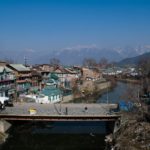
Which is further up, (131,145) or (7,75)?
(7,75)

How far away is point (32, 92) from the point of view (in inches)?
3182

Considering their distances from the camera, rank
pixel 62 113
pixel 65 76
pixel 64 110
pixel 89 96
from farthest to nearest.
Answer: pixel 65 76
pixel 89 96
pixel 64 110
pixel 62 113

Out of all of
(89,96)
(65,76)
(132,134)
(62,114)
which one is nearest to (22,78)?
(89,96)

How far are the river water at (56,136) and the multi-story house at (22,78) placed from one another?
28378mm

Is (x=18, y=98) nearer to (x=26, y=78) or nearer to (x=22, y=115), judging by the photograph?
(x=26, y=78)

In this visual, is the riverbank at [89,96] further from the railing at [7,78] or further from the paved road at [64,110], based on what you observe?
the paved road at [64,110]

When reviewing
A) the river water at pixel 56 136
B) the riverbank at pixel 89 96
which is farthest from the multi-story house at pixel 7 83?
the river water at pixel 56 136

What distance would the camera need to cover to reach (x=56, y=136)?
47344 mm

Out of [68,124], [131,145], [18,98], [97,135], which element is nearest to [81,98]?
[18,98]

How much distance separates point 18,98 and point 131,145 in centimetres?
4145

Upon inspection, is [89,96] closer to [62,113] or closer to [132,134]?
[62,113]

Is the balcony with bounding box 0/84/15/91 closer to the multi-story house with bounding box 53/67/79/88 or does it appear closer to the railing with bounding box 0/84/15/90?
the railing with bounding box 0/84/15/90

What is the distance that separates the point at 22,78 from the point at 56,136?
131 feet

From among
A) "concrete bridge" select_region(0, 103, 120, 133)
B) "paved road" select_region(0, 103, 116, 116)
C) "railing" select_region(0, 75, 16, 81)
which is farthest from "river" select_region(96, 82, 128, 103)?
"concrete bridge" select_region(0, 103, 120, 133)
